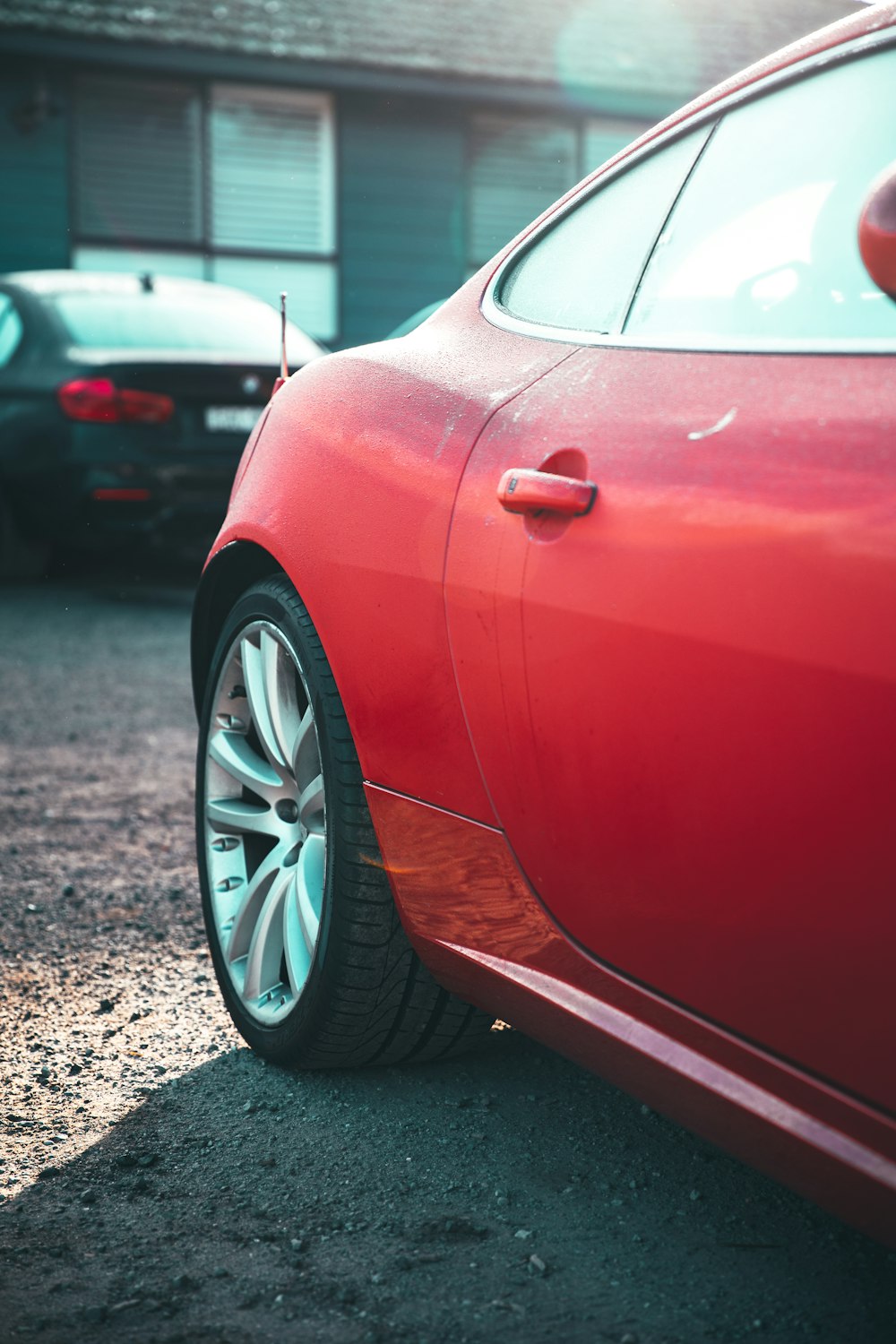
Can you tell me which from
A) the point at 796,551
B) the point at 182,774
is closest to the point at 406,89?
the point at 182,774

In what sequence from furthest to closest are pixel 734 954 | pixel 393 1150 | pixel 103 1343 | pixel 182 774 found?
pixel 182 774
pixel 393 1150
pixel 103 1343
pixel 734 954

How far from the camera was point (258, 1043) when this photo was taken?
275cm

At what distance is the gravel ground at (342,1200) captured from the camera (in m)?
2.00

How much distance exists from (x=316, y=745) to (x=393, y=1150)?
0.68 m

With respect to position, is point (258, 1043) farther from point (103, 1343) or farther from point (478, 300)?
point (478, 300)

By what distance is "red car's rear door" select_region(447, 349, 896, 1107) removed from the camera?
1.55 meters

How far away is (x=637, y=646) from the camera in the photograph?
1.78m

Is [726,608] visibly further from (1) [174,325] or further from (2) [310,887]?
(1) [174,325]

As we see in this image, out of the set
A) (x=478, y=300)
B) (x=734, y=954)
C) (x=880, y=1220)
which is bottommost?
(x=880, y=1220)

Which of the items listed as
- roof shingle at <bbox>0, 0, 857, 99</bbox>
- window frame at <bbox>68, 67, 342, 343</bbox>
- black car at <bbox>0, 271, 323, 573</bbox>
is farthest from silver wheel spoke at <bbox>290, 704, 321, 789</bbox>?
window frame at <bbox>68, 67, 342, 343</bbox>

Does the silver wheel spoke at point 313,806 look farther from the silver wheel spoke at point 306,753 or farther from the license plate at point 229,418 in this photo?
the license plate at point 229,418

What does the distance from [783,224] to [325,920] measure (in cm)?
128

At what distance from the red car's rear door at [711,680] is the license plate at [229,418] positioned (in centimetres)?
622

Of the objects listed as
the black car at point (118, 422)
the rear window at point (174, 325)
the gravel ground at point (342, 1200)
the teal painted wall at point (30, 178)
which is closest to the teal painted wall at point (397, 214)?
the teal painted wall at point (30, 178)
